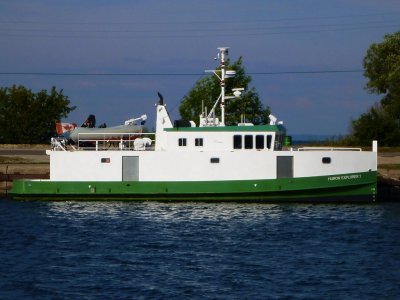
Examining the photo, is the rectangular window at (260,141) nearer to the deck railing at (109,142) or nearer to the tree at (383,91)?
the deck railing at (109,142)

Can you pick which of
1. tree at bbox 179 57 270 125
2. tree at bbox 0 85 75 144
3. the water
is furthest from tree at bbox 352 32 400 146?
the water

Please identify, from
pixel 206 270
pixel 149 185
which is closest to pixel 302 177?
pixel 149 185

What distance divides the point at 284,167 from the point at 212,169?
3216 millimetres

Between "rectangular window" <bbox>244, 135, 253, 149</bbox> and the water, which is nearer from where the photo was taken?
the water

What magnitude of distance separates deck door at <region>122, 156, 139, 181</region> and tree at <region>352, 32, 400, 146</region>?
33.3 meters

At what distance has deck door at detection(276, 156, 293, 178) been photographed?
155ft

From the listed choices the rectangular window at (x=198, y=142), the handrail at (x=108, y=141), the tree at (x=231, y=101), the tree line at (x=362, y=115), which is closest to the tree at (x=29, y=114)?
the tree line at (x=362, y=115)

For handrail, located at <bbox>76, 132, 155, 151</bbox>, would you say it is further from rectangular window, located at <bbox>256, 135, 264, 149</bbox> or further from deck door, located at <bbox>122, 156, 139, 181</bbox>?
rectangular window, located at <bbox>256, 135, 264, 149</bbox>

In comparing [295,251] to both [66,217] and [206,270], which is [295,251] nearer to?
[206,270]

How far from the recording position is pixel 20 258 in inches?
1358

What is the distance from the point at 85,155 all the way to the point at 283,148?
9.64 metres

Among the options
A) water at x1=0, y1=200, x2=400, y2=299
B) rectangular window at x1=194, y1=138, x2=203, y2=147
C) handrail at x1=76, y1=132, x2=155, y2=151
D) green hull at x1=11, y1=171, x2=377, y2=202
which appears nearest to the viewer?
water at x1=0, y1=200, x2=400, y2=299

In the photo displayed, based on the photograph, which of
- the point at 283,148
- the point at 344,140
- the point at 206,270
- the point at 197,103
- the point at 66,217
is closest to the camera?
the point at 206,270

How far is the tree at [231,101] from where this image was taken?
217 feet
